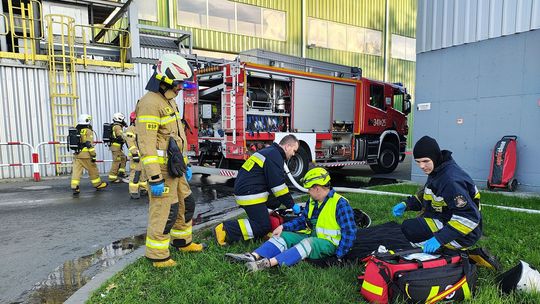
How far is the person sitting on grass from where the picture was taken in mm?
3203

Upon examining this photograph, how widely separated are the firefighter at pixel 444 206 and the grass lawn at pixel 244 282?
437 mm

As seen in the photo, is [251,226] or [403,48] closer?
[251,226]

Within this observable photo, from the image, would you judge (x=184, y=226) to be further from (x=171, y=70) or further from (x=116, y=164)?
(x=116, y=164)

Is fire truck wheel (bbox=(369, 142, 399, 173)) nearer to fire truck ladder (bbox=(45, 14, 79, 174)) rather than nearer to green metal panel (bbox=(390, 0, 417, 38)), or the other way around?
fire truck ladder (bbox=(45, 14, 79, 174))

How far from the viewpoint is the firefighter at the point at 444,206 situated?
280 centimetres

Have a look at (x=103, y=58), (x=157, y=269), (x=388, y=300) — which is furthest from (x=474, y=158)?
(x=103, y=58)

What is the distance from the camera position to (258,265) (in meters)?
3.13

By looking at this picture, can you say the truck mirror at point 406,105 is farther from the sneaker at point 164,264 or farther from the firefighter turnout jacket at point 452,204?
the sneaker at point 164,264

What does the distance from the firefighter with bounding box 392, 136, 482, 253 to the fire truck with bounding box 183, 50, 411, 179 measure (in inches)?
207

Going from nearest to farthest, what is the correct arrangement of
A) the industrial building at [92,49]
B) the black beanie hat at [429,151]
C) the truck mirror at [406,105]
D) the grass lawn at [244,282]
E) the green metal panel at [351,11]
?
the grass lawn at [244,282]
the black beanie hat at [429,151]
the industrial building at [92,49]
the truck mirror at [406,105]
the green metal panel at [351,11]

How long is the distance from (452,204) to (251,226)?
6.65ft

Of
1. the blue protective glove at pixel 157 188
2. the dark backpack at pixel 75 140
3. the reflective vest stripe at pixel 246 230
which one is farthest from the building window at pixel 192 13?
the blue protective glove at pixel 157 188

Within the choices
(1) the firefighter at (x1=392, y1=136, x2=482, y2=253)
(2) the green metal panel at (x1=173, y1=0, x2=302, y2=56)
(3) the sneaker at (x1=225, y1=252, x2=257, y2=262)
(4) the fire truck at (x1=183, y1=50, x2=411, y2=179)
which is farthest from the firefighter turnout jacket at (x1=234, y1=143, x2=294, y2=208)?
(2) the green metal panel at (x1=173, y1=0, x2=302, y2=56)

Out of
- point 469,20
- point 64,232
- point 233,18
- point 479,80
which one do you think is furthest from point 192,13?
point 64,232
